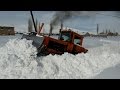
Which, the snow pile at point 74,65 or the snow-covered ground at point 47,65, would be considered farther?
the snow pile at point 74,65

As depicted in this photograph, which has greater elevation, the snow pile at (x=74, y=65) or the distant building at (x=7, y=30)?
the distant building at (x=7, y=30)

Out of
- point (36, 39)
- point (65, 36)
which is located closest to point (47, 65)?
point (36, 39)

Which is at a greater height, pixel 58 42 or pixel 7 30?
pixel 58 42

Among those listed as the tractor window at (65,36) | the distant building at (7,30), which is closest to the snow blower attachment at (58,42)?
the tractor window at (65,36)

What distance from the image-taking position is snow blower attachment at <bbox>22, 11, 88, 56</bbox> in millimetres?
8641

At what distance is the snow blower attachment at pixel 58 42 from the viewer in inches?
340

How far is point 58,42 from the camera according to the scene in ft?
29.3

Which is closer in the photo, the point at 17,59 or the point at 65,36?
the point at 17,59

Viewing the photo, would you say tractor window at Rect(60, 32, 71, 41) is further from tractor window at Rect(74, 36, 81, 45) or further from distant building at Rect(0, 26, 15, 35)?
distant building at Rect(0, 26, 15, 35)

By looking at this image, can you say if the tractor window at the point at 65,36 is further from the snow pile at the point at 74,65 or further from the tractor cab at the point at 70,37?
the snow pile at the point at 74,65

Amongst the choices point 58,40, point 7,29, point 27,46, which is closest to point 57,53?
point 58,40

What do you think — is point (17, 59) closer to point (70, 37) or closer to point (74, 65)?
point (74, 65)

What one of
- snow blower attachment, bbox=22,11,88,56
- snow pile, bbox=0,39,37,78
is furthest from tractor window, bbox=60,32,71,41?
snow pile, bbox=0,39,37,78
